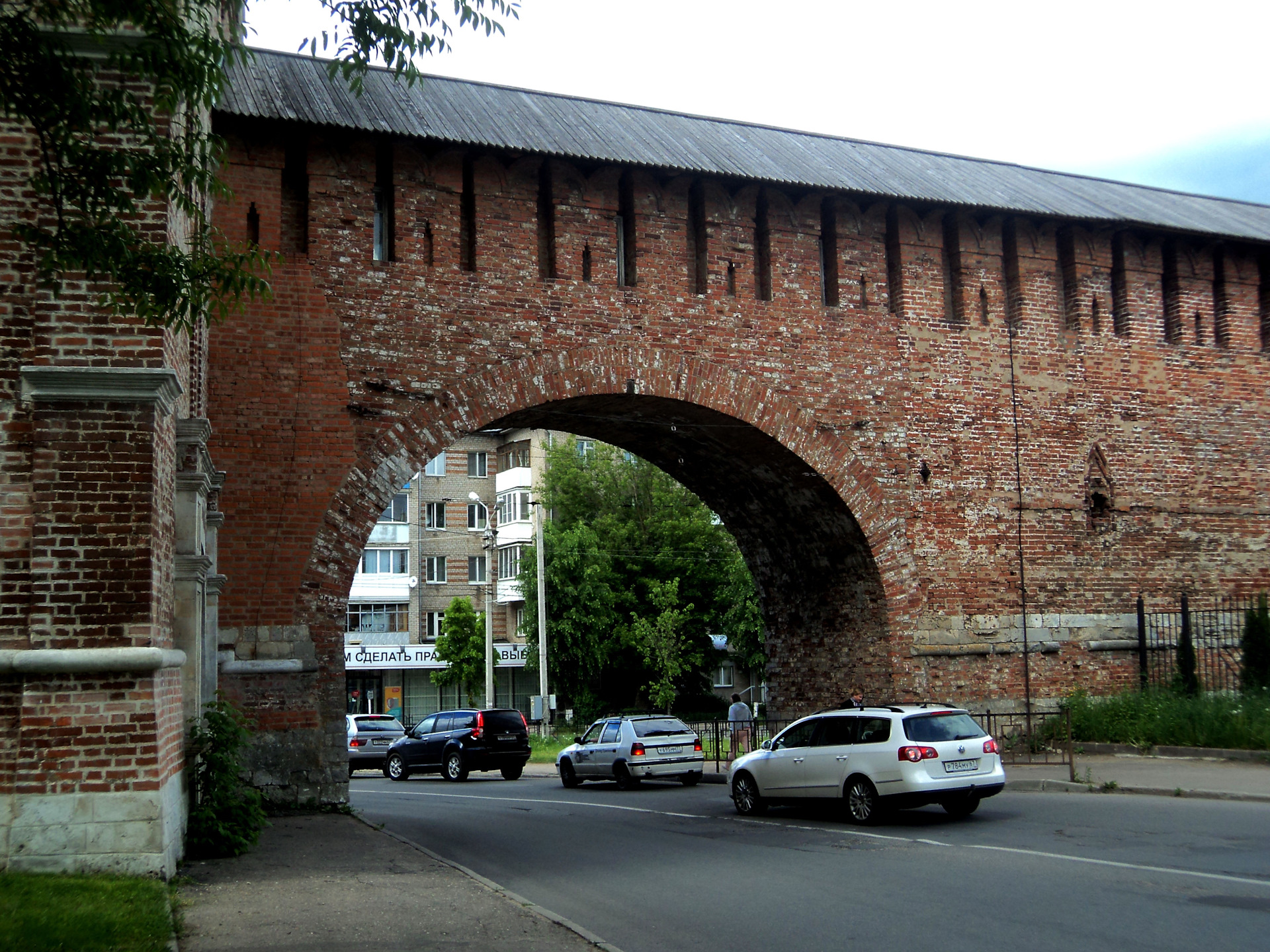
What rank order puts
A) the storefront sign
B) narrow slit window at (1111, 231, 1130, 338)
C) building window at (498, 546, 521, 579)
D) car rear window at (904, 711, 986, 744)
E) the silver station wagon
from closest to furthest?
1. car rear window at (904, 711, 986, 744)
2. narrow slit window at (1111, 231, 1130, 338)
3. the silver station wagon
4. the storefront sign
5. building window at (498, 546, 521, 579)

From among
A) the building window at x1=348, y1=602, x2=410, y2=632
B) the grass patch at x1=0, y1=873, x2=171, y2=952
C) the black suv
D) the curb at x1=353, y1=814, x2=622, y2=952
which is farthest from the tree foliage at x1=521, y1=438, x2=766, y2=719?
the grass patch at x1=0, y1=873, x2=171, y2=952

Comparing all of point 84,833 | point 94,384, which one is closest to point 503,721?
point 84,833

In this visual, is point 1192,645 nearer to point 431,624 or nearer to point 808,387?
point 808,387

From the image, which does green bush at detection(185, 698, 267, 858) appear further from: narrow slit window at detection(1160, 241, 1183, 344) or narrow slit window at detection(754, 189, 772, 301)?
Answer: narrow slit window at detection(1160, 241, 1183, 344)

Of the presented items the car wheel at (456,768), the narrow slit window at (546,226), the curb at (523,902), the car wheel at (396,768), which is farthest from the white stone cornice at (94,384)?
the car wheel at (396,768)

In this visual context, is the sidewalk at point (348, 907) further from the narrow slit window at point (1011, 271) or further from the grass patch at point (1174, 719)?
the narrow slit window at point (1011, 271)

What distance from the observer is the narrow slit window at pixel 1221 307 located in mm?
21531

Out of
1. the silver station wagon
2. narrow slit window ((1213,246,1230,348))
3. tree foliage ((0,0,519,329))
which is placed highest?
narrow slit window ((1213,246,1230,348))

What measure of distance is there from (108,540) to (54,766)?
64.9 inches

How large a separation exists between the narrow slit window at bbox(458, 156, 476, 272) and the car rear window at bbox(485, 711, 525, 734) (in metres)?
12.9

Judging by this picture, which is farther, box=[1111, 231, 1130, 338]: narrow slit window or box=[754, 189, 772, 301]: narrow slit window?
box=[1111, 231, 1130, 338]: narrow slit window

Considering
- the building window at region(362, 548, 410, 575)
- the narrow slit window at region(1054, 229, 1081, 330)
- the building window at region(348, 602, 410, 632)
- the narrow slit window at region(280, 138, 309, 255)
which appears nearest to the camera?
the narrow slit window at region(280, 138, 309, 255)

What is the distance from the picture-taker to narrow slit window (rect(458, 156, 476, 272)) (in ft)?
55.2

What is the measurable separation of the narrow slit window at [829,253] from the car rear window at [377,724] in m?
18.1
